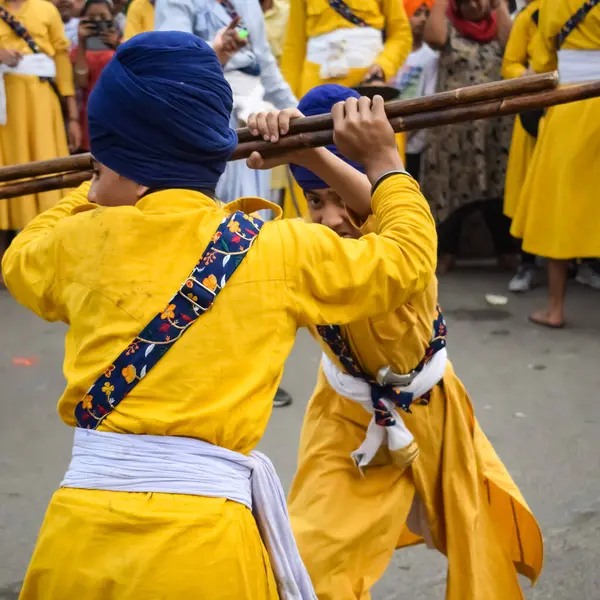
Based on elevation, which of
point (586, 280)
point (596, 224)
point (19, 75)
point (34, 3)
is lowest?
point (586, 280)

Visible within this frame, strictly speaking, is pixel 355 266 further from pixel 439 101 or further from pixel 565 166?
pixel 565 166

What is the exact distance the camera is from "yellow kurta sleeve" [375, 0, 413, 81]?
19.4ft

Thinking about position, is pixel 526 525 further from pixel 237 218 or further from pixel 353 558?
pixel 237 218

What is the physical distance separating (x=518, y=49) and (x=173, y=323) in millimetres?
5207

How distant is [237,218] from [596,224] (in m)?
4.12

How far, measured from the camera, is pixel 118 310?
1591 millimetres

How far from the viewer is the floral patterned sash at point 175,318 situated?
1569 millimetres

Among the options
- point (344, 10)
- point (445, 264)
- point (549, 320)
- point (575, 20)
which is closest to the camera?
point (575, 20)

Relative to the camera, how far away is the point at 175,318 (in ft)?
5.15

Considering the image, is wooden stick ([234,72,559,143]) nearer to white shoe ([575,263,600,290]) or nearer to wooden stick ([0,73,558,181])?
wooden stick ([0,73,558,181])

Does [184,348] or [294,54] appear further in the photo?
[294,54]

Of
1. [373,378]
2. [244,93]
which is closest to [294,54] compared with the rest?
[244,93]

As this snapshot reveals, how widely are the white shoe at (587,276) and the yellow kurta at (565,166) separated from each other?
1.26m

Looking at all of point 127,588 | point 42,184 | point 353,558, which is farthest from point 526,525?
point 42,184
